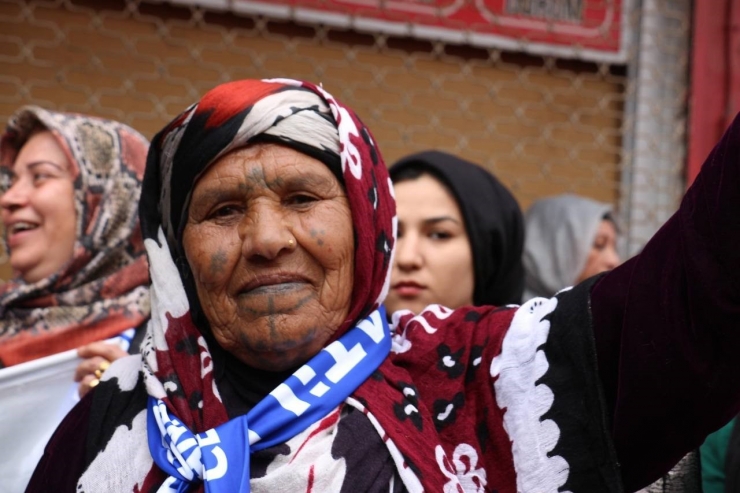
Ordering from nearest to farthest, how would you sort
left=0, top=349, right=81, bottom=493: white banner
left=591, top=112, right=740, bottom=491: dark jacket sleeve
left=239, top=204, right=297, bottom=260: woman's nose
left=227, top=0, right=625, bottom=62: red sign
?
left=591, top=112, right=740, bottom=491: dark jacket sleeve, left=239, top=204, right=297, bottom=260: woman's nose, left=0, top=349, right=81, bottom=493: white banner, left=227, top=0, right=625, bottom=62: red sign

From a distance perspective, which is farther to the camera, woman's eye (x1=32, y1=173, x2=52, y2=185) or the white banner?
woman's eye (x1=32, y1=173, x2=52, y2=185)

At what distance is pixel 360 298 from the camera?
1634 mm

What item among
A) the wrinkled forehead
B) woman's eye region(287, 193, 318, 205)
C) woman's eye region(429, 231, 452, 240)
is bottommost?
woman's eye region(429, 231, 452, 240)

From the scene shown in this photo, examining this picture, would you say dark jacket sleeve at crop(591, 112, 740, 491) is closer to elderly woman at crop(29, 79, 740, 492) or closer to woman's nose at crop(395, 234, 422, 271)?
elderly woman at crop(29, 79, 740, 492)

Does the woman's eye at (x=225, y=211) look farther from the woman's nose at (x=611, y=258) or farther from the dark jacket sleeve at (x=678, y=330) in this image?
the woman's nose at (x=611, y=258)

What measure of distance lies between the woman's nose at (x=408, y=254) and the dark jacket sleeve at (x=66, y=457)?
3.37ft

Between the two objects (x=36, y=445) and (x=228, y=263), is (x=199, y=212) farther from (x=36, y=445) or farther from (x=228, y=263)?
(x=36, y=445)

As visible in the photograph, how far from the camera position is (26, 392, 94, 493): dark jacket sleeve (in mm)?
1649

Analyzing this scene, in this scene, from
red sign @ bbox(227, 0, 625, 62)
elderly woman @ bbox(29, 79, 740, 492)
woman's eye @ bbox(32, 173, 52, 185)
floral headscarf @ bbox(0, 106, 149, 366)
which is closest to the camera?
elderly woman @ bbox(29, 79, 740, 492)

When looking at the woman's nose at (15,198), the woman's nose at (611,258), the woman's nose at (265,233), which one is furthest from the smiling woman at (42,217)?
the woman's nose at (611,258)

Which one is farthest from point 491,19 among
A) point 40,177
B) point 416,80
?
point 40,177

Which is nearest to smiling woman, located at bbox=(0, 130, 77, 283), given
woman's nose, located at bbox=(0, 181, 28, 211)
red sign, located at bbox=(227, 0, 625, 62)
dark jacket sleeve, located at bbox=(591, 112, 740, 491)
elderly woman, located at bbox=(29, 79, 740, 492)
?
woman's nose, located at bbox=(0, 181, 28, 211)

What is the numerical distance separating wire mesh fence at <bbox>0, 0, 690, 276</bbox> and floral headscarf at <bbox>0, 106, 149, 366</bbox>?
1071 mm

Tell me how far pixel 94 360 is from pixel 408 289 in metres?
0.86
